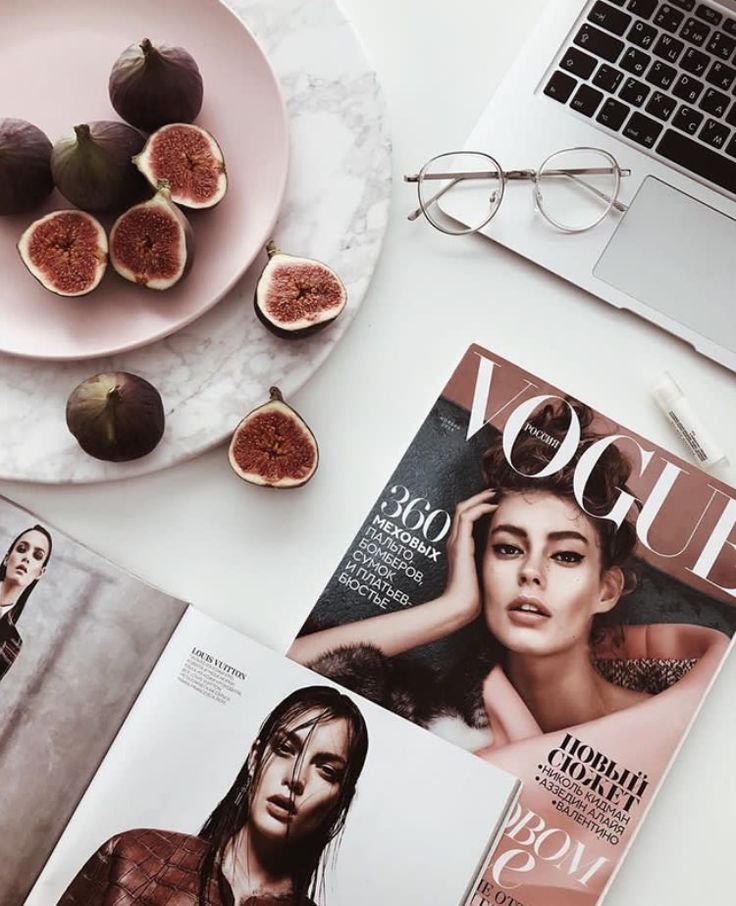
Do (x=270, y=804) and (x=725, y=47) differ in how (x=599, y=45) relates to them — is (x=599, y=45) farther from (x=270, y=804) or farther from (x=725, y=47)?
(x=270, y=804)

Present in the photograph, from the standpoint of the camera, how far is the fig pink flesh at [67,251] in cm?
93

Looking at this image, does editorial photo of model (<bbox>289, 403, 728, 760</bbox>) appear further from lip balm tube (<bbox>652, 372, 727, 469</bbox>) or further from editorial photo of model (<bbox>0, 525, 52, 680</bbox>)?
editorial photo of model (<bbox>0, 525, 52, 680</bbox>)

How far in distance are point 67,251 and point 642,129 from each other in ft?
1.82

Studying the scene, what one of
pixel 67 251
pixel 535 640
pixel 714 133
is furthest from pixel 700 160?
pixel 67 251

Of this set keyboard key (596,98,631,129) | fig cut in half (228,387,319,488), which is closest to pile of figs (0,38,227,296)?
fig cut in half (228,387,319,488)

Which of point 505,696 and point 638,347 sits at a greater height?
point 638,347

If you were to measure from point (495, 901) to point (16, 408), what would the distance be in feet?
2.06

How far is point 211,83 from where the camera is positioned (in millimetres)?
985

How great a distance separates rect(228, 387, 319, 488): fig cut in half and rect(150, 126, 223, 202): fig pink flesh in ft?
0.64

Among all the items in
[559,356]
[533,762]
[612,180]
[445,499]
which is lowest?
[533,762]

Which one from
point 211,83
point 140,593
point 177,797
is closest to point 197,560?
point 140,593

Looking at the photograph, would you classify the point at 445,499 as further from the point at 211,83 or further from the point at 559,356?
the point at 211,83

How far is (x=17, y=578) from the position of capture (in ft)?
3.14

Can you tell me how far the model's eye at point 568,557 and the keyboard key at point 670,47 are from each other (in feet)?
1.60
